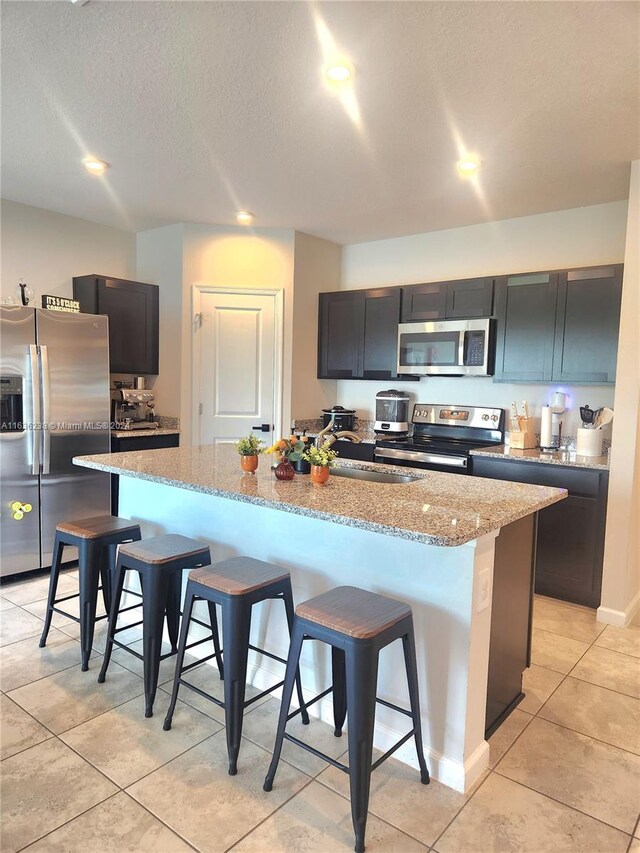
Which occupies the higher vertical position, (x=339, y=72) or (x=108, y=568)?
(x=339, y=72)

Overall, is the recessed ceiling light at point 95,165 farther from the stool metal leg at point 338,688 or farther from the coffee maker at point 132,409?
the stool metal leg at point 338,688

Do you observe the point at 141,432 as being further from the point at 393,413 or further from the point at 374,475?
the point at 374,475

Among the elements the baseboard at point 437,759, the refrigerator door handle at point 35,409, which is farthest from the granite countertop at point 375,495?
the refrigerator door handle at point 35,409

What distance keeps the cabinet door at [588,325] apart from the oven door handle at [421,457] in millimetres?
899

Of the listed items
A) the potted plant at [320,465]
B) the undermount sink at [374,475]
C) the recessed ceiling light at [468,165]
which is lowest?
the undermount sink at [374,475]

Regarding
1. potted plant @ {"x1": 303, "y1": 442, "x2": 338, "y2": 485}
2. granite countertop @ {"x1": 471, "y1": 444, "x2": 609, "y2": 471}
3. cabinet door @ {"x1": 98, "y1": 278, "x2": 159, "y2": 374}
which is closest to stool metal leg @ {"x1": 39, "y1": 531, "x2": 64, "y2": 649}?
potted plant @ {"x1": 303, "y1": 442, "x2": 338, "y2": 485}

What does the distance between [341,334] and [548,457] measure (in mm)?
2242

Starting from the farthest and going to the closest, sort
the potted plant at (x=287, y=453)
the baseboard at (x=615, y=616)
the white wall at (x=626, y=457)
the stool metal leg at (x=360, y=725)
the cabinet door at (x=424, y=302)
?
1. the cabinet door at (x=424, y=302)
2. the baseboard at (x=615, y=616)
3. the white wall at (x=626, y=457)
4. the potted plant at (x=287, y=453)
5. the stool metal leg at (x=360, y=725)

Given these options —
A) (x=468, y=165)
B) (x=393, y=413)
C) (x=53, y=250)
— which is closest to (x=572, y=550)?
(x=393, y=413)

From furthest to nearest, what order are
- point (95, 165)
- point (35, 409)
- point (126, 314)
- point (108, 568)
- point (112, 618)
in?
point (126, 314) < point (35, 409) < point (95, 165) < point (108, 568) < point (112, 618)

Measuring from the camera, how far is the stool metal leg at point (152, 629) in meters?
2.23

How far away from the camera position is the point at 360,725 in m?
1.60

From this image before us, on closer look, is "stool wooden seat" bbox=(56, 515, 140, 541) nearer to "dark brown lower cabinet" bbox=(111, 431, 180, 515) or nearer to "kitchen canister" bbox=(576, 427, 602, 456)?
"dark brown lower cabinet" bbox=(111, 431, 180, 515)

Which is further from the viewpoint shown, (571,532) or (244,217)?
(244,217)
